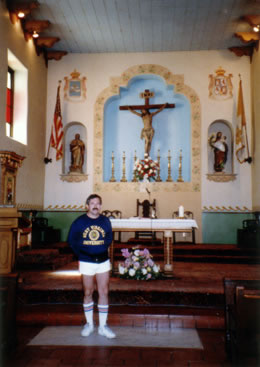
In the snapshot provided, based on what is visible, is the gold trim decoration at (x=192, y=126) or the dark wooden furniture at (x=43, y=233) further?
the gold trim decoration at (x=192, y=126)

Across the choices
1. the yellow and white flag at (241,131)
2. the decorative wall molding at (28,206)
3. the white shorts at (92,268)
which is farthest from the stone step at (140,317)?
the yellow and white flag at (241,131)

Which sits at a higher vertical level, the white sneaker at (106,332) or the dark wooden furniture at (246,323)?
the dark wooden furniture at (246,323)

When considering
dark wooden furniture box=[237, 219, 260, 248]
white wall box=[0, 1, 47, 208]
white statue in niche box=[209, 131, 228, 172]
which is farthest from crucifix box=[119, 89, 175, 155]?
dark wooden furniture box=[237, 219, 260, 248]

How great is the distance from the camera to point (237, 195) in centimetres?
1123

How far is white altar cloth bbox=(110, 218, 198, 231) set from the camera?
671cm

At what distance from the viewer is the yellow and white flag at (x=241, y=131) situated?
10.9m

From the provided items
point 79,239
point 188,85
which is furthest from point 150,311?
point 188,85

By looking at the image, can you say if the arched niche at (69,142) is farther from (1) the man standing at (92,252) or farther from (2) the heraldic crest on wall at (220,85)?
(1) the man standing at (92,252)

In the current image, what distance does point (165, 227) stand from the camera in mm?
6691

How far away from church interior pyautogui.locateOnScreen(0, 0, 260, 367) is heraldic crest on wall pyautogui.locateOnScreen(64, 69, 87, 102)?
1.2 inches

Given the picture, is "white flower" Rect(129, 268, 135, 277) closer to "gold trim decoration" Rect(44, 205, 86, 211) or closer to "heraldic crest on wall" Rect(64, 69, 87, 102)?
"gold trim decoration" Rect(44, 205, 86, 211)

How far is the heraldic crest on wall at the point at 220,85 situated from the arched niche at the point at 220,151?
29.8 inches

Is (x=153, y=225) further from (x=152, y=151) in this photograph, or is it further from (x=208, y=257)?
(x=152, y=151)

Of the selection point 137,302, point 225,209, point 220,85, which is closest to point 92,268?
point 137,302
